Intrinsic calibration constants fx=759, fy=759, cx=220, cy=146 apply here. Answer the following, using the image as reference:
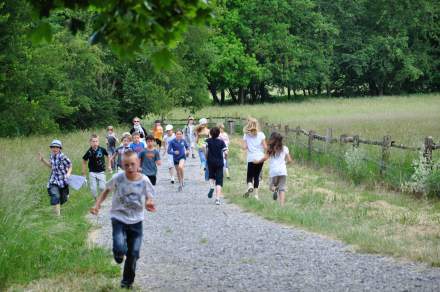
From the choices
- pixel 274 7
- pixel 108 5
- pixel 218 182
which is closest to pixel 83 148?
pixel 218 182

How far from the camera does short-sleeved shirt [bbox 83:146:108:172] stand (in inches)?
588

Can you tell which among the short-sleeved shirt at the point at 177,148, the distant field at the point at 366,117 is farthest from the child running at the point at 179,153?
the distant field at the point at 366,117

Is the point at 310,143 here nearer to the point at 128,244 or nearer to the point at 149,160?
the point at 149,160

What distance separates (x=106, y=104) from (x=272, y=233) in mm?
31662

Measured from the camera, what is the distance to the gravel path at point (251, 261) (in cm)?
822

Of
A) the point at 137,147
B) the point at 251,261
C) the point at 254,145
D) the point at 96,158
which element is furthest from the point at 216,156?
the point at 251,261

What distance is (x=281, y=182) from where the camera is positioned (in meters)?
15.2

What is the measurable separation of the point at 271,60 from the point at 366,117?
31.7m

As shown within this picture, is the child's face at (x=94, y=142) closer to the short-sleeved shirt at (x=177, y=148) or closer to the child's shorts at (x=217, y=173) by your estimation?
the child's shorts at (x=217, y=173)

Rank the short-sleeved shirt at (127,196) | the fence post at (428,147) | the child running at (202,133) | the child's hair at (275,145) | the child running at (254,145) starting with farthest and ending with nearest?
the child running at (202,133) → the fence post at (428,147) → the child running at (254,145) → the child's hair at (275,145) → the short-sleeved shirt at (127,196)

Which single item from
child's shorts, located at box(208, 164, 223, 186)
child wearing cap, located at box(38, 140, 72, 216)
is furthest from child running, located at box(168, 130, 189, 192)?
child wearing cap, located at box(38, 140, 72, 216)

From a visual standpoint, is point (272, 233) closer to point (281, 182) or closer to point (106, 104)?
point (281, 182)

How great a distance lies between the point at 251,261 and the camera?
31.4ft

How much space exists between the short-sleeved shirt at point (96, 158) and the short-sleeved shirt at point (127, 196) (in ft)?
23.5
